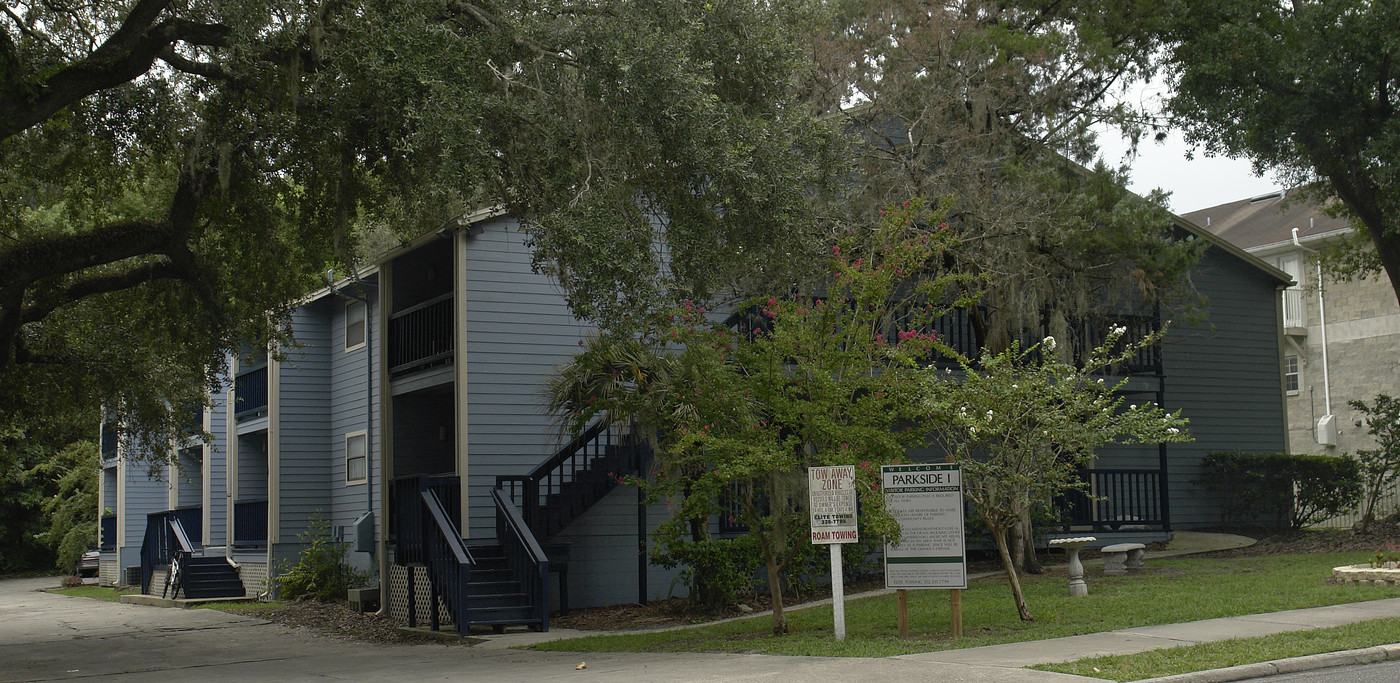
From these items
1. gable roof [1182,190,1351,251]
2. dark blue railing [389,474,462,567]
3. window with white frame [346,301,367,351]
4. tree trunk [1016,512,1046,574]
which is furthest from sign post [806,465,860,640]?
gable roof [1182,190,1351,251]

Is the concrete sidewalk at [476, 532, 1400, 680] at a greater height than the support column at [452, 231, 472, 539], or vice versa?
the support column at [452, 231, 472, 539]

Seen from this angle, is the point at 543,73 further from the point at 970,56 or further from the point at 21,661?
the point at 21,661

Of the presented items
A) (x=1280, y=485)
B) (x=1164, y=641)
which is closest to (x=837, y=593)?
(x=1164, y=641)

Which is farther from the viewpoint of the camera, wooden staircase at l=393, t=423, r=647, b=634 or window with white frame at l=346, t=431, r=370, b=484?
window with white frame at l=346, t=431, r=370, b=484

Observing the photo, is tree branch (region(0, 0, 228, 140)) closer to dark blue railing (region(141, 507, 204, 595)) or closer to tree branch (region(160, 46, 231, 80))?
tree branch (region(160, 46, 231, 80))

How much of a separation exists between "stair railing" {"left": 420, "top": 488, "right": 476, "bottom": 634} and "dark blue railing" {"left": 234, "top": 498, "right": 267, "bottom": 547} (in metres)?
8.93

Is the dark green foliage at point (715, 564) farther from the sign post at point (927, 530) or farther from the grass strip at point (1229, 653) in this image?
the grass strip at point (1229, 653)

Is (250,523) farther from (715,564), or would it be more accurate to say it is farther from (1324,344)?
(1324,344)

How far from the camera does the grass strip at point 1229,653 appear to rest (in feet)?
29.2

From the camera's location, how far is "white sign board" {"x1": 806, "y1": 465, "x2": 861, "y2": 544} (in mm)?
11555

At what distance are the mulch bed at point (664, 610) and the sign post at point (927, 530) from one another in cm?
442

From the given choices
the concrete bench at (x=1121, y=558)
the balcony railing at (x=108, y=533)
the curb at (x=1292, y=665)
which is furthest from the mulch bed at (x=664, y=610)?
the balcony railing at (x=108, y=533)

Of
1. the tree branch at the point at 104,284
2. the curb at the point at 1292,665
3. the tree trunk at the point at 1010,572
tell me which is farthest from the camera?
the tree branch at the point at 104,284

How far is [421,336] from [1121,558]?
11640 mm
